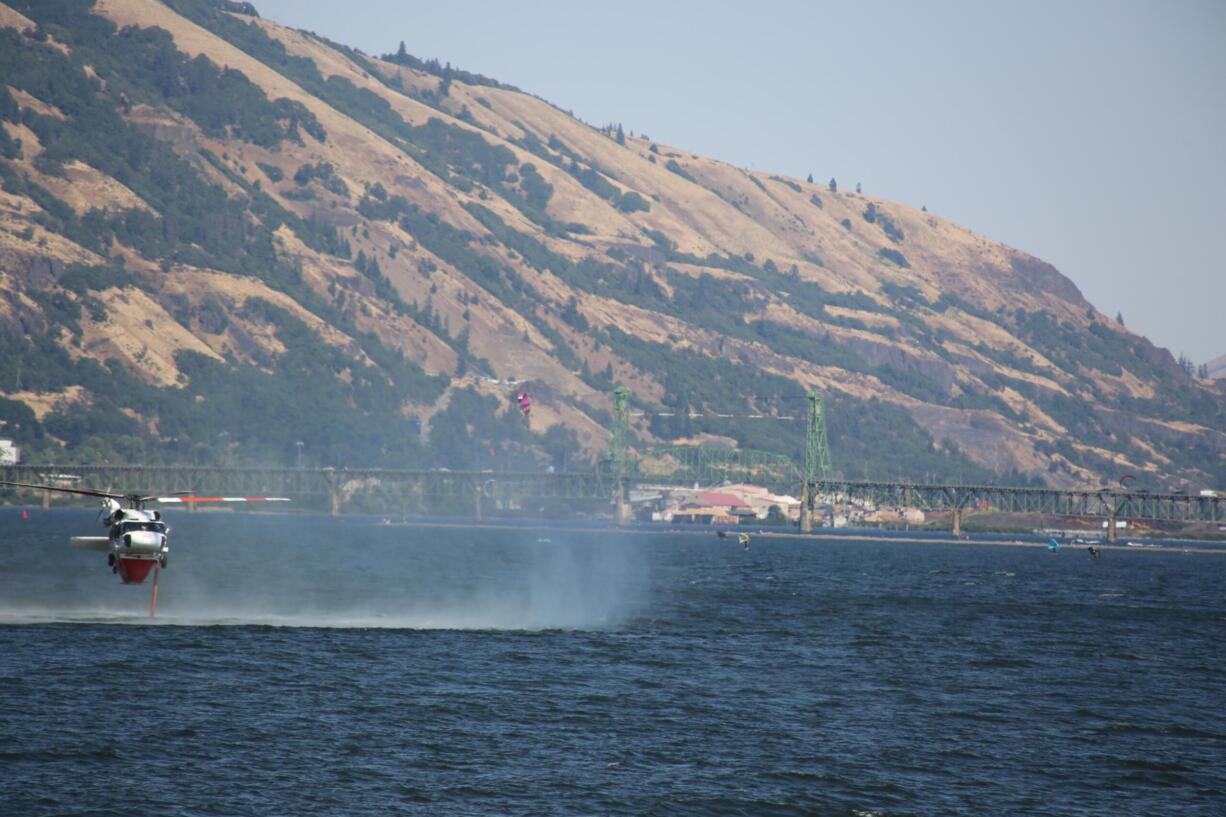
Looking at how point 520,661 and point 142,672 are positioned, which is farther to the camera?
point 520,661

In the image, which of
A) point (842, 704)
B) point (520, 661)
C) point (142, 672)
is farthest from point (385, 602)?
point (842, 704)

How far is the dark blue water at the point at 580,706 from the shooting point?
169ft

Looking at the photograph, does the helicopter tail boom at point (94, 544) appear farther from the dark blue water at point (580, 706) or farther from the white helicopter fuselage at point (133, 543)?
the dark blue water at point (580, 706)

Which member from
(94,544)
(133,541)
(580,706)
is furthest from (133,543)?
(580,706)

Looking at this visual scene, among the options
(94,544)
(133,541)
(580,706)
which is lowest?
(580,706)

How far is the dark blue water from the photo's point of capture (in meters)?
51.5

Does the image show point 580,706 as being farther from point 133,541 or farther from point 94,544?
point 94,544

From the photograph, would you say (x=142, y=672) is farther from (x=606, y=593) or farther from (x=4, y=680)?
(x=606, y=593)

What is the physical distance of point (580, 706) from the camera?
68375 mm

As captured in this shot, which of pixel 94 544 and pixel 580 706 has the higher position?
pixel 94 544

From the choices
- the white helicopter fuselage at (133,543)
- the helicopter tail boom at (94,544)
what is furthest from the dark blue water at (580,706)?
the helicopter tail boom at (94,544)

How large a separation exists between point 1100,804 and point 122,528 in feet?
160

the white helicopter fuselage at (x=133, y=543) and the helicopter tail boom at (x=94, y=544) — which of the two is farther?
the helicopter tail boom at (x=94, y=544)

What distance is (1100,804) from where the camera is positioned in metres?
51.8
